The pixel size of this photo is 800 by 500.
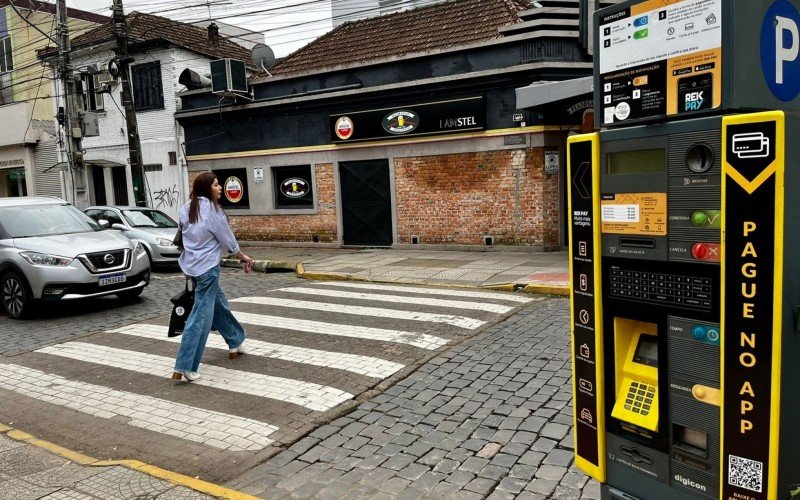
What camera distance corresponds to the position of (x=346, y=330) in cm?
793

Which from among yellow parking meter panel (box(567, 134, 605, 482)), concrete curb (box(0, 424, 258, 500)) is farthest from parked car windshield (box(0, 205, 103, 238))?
yellow parking meter panel (box(567, 134, 605, 482))

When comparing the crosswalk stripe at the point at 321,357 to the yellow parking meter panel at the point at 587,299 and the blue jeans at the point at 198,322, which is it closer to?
the blue jeans at the point at 198,322

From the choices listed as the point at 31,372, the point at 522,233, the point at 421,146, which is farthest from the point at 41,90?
the point at 31,372

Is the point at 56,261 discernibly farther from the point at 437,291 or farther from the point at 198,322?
the point at 437,291

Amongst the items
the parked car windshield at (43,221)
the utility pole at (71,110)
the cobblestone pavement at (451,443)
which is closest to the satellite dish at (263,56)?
the utility pole at (71,110)

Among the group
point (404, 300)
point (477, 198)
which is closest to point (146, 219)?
point (477, 198)

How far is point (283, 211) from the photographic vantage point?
1892 centimetres

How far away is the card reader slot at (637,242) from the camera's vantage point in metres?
2.72

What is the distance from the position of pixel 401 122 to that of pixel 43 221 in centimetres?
857

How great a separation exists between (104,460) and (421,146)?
12530 millimetres

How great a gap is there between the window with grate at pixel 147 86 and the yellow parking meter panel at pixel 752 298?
2249 centimetres

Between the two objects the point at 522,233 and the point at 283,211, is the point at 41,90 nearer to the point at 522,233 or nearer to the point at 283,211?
the point at 283,211

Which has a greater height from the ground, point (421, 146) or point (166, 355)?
point (421, 146)

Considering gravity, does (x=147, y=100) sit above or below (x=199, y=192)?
above
